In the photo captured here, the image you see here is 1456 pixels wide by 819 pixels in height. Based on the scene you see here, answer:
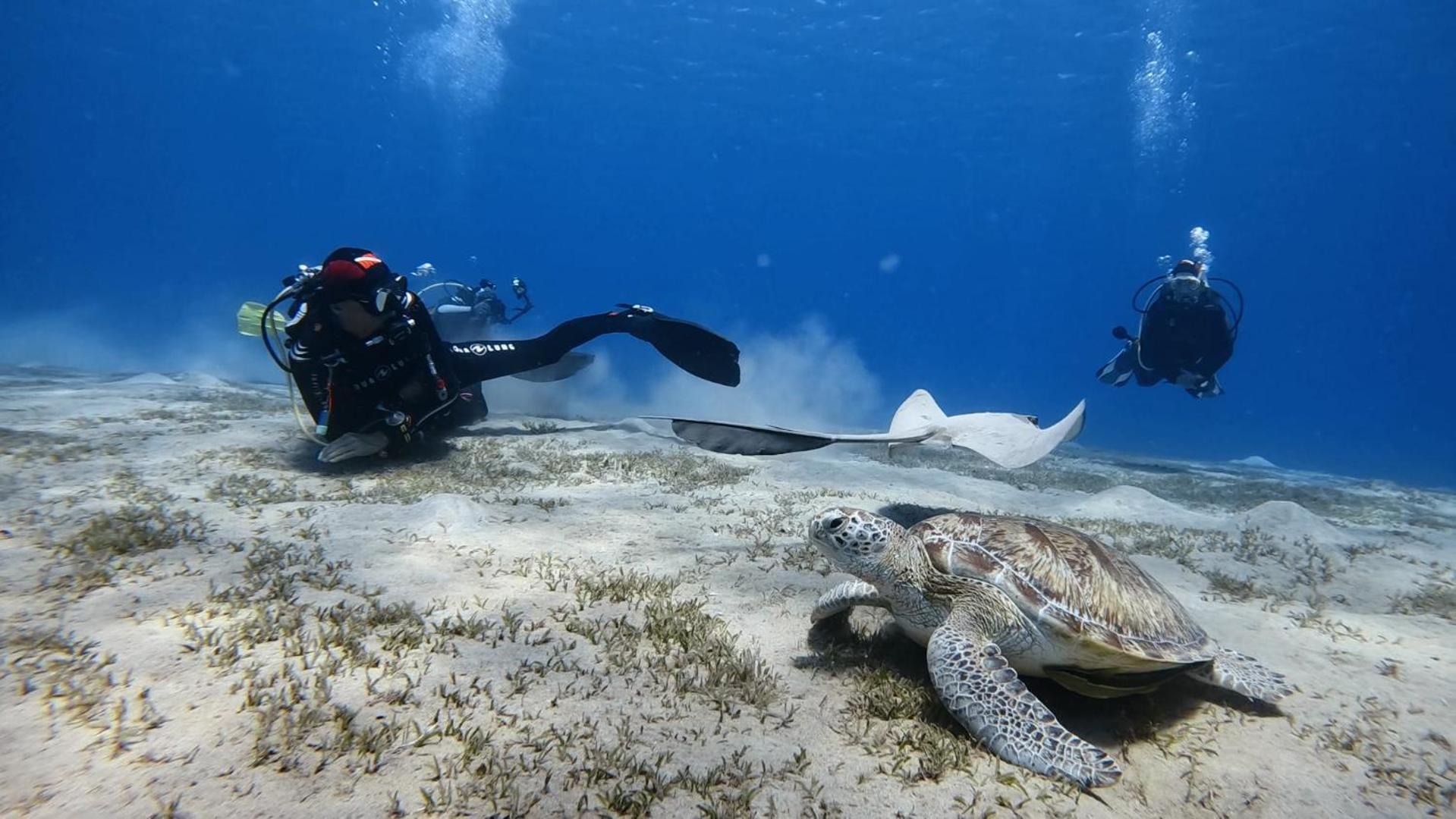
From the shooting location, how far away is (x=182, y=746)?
6.89ft

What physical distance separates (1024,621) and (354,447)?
6968 millimetres

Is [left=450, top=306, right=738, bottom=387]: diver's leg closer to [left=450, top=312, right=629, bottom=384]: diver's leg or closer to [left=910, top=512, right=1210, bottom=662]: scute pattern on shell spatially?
[left=450, top=312, right=629, bottom=384]: diver's leg

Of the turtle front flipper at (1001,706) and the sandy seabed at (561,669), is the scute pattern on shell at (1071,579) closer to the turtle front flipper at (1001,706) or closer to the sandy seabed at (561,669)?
the turtle front flipper at (1001,706)

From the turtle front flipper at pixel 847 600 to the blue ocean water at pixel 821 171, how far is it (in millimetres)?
25365

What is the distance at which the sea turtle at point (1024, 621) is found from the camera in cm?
254

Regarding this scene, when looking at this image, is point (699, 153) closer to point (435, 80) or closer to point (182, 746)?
point (435, 80)

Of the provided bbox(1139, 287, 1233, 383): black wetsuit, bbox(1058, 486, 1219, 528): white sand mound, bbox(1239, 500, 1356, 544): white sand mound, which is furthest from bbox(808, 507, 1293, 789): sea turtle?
bbox(1139, 287, 1233, 383): black wetsuit

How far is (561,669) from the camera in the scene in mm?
2840

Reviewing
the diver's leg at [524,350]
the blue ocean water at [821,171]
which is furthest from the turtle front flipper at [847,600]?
the blue ocean water at [821,171]

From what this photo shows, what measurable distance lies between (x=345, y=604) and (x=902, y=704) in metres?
3.14

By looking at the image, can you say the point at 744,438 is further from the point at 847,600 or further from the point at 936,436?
the point at 936,436

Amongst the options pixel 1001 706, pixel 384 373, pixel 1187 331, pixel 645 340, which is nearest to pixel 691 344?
pixel 645 340

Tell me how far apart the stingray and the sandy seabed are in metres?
0.92

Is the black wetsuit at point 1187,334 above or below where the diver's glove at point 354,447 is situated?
above
